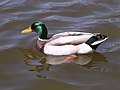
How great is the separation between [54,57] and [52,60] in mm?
168

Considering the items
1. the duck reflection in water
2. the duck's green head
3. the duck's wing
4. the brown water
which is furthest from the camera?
the duck's green head

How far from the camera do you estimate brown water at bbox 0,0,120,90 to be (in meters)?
8.12

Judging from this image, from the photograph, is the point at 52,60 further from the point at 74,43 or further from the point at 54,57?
the point at 74,43

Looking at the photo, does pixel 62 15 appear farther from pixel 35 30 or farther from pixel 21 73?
pixel 21 73

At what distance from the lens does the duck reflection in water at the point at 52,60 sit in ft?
29.3

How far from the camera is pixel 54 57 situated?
373 inches

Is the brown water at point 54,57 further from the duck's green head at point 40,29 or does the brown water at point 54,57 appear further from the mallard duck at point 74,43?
the duck's green head at point 40,29

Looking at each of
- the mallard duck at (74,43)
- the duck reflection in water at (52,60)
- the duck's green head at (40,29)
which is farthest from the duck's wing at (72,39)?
the duck's green head at (40,29)

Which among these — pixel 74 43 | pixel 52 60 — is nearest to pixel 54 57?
pixel 52 60

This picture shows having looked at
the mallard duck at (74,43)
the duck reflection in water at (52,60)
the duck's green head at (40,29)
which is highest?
the duck's green head at (40,29)

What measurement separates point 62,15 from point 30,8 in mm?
1229

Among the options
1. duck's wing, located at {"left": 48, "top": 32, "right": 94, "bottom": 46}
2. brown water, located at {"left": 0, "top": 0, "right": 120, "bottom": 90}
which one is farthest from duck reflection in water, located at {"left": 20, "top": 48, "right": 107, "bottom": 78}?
duck's wing, located at {"left": 48, "top": 32, "right": 94, "bottom": 46}

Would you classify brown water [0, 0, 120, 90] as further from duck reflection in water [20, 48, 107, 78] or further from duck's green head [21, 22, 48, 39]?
duck's green head [21, 22, 48, 39]

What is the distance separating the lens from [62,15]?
12.0m
